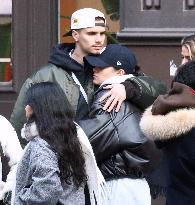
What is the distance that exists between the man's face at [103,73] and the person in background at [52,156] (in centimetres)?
92

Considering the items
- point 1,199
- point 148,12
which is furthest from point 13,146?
point 148,12

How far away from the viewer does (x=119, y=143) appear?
5312 mm

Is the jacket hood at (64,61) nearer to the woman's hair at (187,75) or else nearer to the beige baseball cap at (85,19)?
the beige baseball cap at (85,19)

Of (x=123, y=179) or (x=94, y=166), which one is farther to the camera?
(x=123, y=179)

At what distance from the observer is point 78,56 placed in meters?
6.24

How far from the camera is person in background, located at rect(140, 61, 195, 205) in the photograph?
4742mm

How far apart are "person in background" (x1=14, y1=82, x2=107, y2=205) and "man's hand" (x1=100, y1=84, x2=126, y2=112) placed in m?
0.51

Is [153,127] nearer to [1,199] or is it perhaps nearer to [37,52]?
[1,199]

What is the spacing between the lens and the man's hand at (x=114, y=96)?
17.8 feet

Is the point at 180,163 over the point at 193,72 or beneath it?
beneath

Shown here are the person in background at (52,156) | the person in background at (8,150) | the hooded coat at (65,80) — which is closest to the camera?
the person in background at (52,156)

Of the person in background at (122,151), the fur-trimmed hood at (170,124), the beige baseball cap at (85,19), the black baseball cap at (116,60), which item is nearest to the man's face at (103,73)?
the black baseball cap at (116,60)

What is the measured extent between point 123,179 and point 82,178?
657 millimetres

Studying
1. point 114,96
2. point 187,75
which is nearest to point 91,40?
point 114,96
